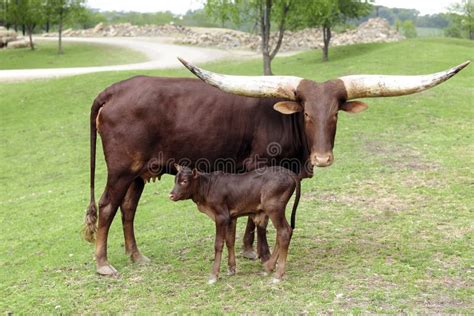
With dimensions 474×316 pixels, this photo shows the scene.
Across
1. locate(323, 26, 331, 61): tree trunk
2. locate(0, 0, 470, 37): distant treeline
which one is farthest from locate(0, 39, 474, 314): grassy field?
locate(323, 26, 331, 61): tree trunk

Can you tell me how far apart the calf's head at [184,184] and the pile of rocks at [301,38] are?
4020 cm

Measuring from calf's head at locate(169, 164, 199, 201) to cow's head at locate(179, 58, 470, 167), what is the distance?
1.00m

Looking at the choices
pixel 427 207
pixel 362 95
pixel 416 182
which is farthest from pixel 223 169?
pixel 416 182

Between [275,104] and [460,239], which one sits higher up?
[275,104]

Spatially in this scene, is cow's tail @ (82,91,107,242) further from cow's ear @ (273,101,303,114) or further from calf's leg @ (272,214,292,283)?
calf's leg @ (272,214,292,283)

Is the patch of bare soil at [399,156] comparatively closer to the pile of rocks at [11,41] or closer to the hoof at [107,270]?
the hoof at [107,270]

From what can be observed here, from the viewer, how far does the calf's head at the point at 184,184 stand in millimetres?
6480

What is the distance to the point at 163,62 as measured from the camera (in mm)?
35438

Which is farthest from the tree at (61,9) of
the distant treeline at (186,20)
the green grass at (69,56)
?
the green grass at (69,56)

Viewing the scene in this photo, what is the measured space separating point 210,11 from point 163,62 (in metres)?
8.89

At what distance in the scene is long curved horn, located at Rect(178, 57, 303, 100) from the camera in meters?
6.65

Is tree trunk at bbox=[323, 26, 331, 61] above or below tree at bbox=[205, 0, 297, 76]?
below

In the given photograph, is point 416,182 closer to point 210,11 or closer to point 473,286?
point 473,286

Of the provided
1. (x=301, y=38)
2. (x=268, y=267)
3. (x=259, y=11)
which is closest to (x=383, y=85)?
(x=268, y=267)
